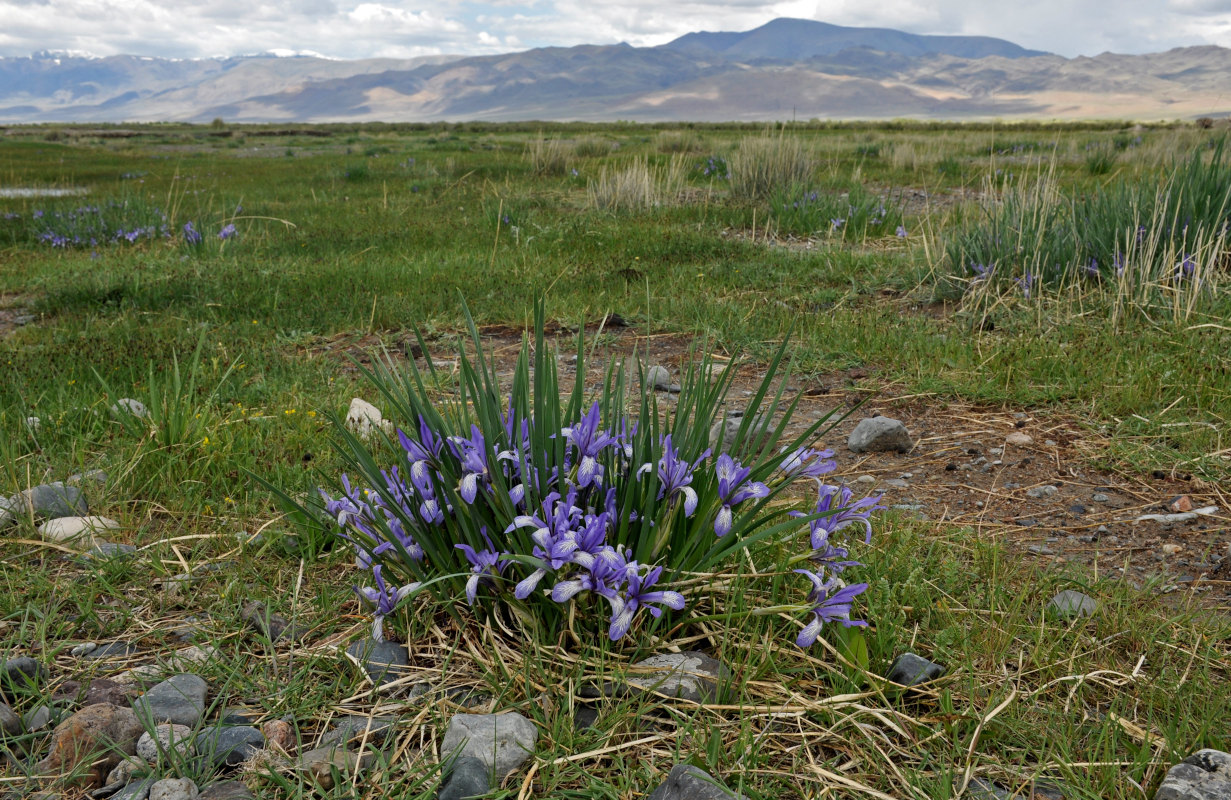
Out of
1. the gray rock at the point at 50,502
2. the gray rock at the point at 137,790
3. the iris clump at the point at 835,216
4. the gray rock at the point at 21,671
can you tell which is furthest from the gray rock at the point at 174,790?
the iris clump at the point at 835,216

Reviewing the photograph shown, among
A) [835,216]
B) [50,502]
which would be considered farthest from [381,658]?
[835,216]

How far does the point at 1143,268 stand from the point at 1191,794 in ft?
13.8

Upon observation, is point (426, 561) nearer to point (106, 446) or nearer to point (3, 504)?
point (3, 504)

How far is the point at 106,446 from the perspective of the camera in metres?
3.25

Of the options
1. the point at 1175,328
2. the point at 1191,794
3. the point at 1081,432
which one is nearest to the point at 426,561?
the point at 1191,794

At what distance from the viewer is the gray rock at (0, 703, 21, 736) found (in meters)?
1.67

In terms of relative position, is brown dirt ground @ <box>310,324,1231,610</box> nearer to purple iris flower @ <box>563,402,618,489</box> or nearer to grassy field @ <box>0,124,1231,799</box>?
grassy field @ <box>0,124,1231,799</box>

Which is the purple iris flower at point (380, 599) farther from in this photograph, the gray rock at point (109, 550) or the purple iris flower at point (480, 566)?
the gray rock at point (109, 550)

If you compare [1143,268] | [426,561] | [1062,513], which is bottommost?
[1062,513]

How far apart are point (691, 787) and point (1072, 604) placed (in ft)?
4.44

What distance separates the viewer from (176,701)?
69.2 inches

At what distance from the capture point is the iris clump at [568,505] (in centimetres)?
179

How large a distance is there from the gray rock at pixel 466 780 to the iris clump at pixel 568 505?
14.1 inches

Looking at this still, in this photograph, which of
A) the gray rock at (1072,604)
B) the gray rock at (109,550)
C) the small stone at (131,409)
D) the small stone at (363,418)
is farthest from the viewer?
the small stone at (363,418)
